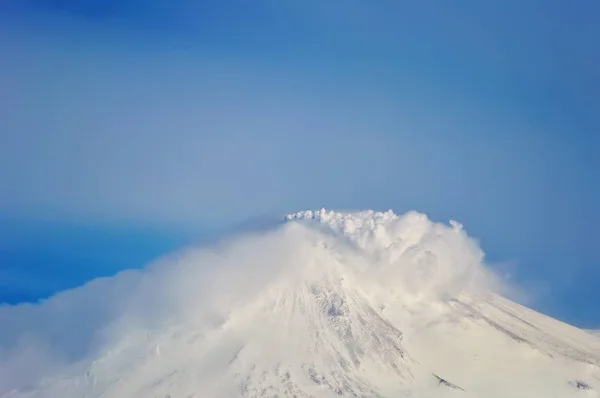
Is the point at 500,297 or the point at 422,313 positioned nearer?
the point at 422,313

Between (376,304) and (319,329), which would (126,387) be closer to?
(319,329)

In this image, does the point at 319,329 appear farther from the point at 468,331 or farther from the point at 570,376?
the point at 570,376

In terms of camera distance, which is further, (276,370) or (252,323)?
(252,323)

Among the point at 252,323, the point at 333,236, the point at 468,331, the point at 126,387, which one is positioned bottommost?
the point at 126,387

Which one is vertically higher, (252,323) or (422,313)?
(422,313)

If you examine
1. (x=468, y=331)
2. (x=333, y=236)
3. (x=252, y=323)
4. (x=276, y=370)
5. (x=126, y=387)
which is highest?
(x=333, y=236)

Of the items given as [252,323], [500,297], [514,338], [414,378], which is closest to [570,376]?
[514,338]

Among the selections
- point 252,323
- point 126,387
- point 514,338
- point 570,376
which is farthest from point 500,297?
point 126,387

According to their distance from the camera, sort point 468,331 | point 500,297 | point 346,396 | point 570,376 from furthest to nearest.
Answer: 1. point 500,297
2. point 468,331
3. point 570,376
4. point 346,396

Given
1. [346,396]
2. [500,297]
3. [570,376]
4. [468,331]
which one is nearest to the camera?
[346,396]
